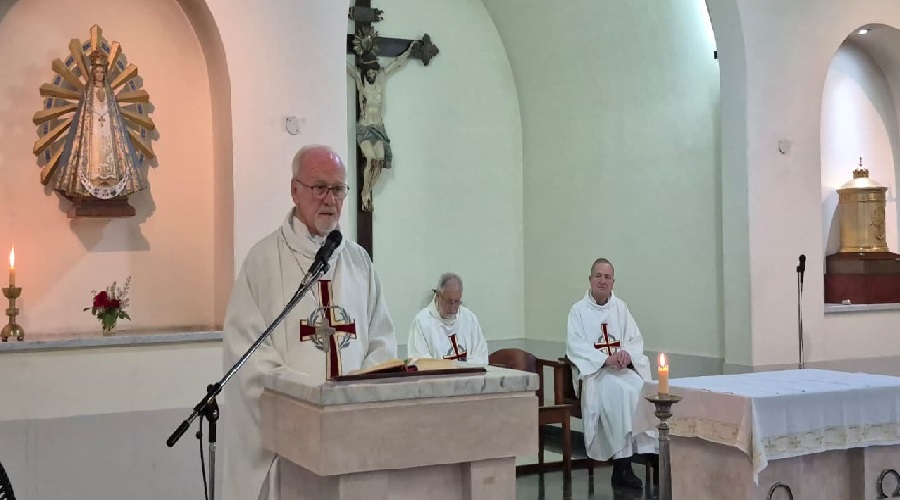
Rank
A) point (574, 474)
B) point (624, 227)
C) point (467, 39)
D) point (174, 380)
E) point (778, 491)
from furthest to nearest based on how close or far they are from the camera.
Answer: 1. point (467, 39)
2. point (624, 227)
3. point (574, 474)
4. point (174, 380)
5. point (778, 491)

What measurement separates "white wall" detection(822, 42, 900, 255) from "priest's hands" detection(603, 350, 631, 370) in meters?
2.69

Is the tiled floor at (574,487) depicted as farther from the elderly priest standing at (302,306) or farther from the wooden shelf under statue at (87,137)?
the elderly priest standing at (302,306)

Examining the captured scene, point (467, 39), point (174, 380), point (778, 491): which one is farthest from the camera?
point (467, 39)

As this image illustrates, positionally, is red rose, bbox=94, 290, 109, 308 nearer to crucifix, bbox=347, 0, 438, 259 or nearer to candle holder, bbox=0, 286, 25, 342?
candle holder, bbox=0, 286, 25, 342

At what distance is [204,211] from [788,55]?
4.84 meters

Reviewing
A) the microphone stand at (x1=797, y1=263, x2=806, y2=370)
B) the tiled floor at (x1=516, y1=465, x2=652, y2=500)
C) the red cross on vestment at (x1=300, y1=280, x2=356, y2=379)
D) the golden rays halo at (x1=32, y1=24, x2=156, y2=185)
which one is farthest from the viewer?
the microphone stand at (x1=797, y1=263, x2=806, y2=370)

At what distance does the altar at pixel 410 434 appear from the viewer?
2.67 m

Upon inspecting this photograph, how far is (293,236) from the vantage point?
12.3 feet

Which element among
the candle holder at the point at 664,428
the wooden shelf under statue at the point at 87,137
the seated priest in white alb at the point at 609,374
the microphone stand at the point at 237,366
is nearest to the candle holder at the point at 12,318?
the wooden shelf under statue at the point at 87,137

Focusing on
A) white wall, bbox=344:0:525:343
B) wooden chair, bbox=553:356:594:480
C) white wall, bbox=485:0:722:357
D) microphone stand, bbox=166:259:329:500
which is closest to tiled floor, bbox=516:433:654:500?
wooden chair, bbox=553:356:594:480

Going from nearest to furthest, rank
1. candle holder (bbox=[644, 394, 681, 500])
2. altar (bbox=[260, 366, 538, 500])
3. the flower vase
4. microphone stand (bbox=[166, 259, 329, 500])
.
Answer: altar (bbox=[260, 366, 538, 500]), microphone stand (bbox=[166, 259, 329, 500]), candle holder (bbox=[644, 394, 681, 500]), the flower vase

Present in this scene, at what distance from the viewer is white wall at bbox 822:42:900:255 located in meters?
9.27

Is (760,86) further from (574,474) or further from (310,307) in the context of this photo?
(310,307)

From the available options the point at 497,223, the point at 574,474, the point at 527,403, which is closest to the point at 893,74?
the point at 497,223
